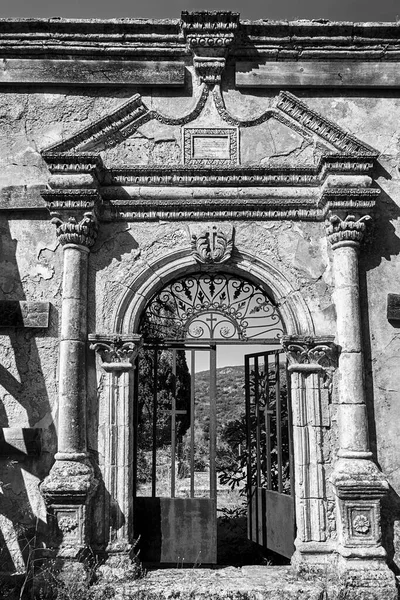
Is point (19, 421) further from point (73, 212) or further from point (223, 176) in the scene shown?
point (223, 176)

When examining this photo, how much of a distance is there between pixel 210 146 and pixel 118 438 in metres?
3.24

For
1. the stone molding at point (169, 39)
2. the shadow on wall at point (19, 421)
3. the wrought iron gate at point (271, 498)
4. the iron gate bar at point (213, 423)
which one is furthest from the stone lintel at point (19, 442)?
the stone molding at point (169, 39)

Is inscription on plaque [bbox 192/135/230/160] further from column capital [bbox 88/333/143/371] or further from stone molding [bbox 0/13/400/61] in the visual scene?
column capital [bbox 88/333/143/371]

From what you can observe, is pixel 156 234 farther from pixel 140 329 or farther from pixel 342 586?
pixel 342 586

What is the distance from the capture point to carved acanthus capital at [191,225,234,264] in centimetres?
572

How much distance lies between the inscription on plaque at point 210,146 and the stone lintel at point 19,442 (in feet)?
11.0

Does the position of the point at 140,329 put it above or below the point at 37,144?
below

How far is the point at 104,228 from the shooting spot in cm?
582

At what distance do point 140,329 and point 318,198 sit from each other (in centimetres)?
236

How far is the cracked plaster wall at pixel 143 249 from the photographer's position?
18.1ft

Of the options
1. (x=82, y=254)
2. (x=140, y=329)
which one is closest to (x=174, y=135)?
(x=82, y=254)

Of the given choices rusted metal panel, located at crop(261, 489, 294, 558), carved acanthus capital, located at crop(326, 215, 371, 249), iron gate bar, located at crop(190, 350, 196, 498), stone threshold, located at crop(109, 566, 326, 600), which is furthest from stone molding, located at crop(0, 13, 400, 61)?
stone threshold, located at crop(109, 566, 326, 600)

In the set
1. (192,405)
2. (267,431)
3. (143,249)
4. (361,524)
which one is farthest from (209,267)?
(361,524)

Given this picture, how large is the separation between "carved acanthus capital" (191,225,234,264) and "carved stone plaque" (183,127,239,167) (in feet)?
2.66
